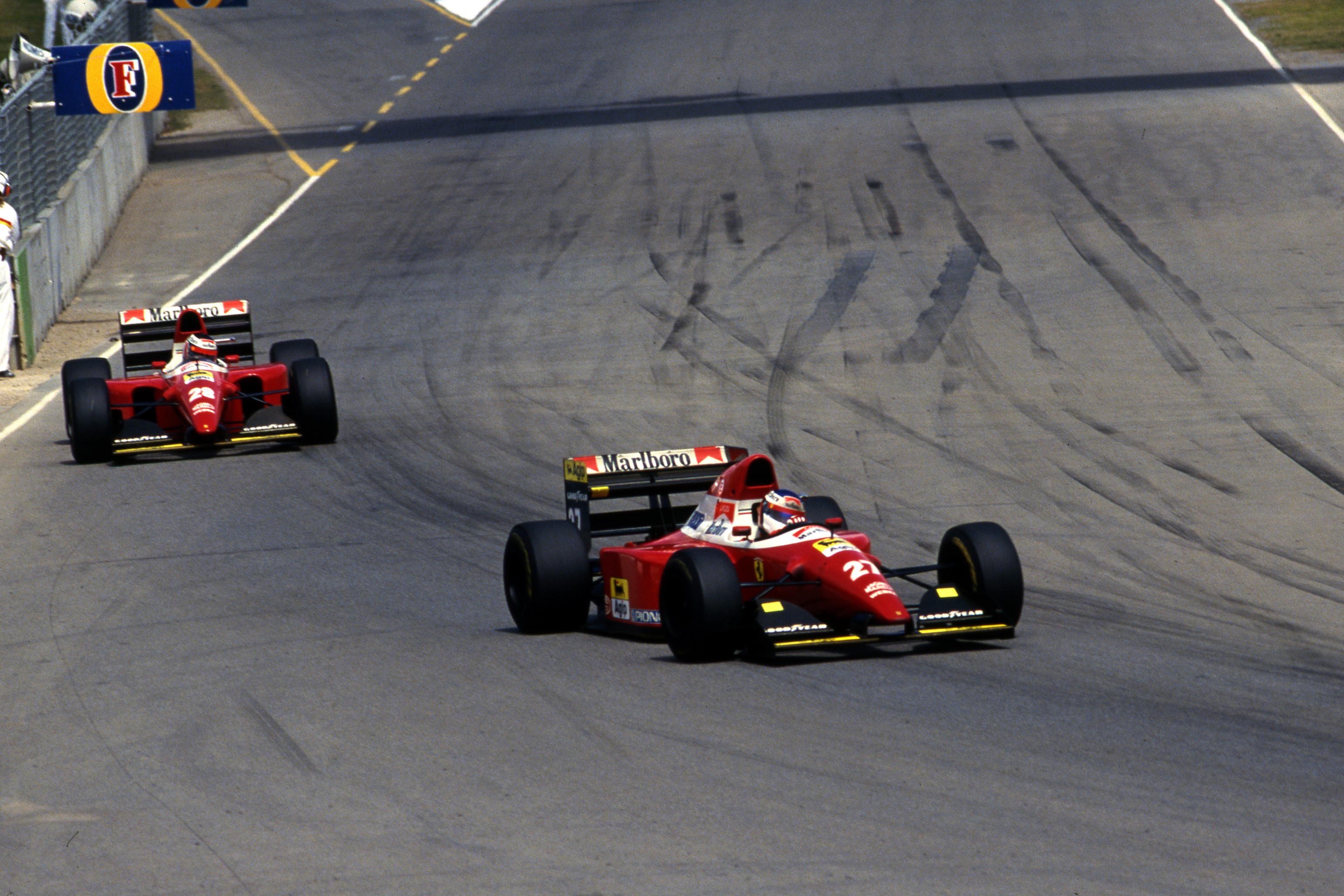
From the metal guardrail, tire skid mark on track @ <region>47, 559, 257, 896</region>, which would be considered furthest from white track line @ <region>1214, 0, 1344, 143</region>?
tire skid mark on track @ <region>47, 559, 257, 896</region>

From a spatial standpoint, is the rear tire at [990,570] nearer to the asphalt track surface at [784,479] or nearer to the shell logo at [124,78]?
the asphalt track surface at [784,479]

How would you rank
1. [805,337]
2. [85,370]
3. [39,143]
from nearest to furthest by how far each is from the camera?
[85,370], [805,337], [39,143]

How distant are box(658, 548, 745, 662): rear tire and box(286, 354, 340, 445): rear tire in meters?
7.79

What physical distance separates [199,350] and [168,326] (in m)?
1.37

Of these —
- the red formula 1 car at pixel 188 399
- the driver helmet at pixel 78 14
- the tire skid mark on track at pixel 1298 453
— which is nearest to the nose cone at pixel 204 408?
the red formula 1 car at pixel 188 399

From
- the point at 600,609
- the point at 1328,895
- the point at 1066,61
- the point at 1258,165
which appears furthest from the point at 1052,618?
the point at 1066,61

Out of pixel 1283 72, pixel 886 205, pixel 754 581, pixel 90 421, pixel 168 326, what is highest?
pixel 1283 72

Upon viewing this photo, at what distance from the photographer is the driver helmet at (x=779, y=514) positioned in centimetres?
946

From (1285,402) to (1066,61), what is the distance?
21.7 meters

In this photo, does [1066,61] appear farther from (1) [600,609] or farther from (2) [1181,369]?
(1) [600,609]

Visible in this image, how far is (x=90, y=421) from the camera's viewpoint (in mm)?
15688

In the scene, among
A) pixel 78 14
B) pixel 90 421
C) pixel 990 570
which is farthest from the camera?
pixel 78 14

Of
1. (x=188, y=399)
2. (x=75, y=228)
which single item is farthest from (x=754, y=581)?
(x=75, y=228)

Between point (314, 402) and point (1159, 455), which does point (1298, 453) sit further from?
point (314, 402)
